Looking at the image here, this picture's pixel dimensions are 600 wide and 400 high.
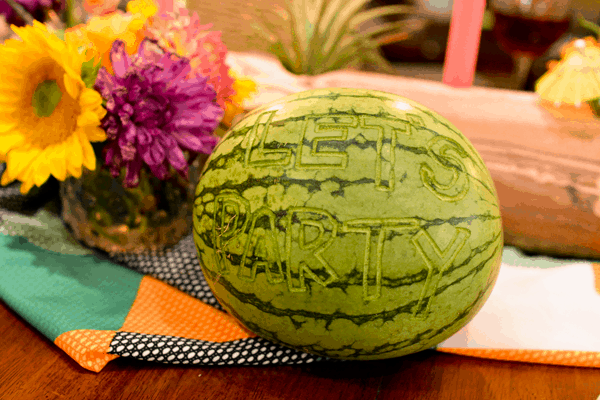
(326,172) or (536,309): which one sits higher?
(326,172)

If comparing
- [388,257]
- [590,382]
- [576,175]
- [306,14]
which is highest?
[306,14]

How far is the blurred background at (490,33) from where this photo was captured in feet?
5.35

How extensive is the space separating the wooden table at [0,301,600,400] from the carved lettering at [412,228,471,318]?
16cm

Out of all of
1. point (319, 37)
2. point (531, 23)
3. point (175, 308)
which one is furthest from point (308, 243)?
point (531, 23)

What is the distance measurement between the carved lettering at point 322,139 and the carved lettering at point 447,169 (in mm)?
114

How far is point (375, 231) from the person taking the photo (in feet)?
1.90

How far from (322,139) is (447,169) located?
0.59 feet

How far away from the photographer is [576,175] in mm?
1052

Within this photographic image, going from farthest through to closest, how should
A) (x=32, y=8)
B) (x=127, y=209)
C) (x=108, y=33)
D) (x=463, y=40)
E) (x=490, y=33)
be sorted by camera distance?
(x=490, y=33), (x=463, y=40), (x=32, y=8), (x=127, y=209), (x=108, y=33)

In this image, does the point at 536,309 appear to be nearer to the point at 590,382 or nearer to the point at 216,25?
the point at 590,382

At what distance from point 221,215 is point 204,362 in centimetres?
25

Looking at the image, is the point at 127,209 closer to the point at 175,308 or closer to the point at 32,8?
the point at 175,308

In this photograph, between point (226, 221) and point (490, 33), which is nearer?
point (226, 221)

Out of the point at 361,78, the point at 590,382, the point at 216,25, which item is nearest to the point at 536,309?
the point at 590,382
